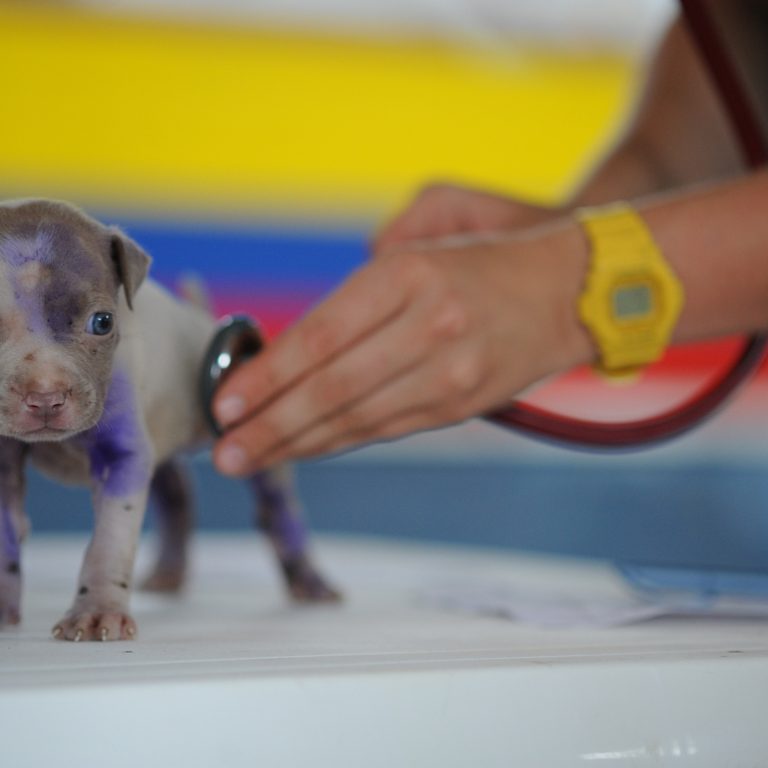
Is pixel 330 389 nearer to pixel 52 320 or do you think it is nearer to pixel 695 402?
pixel 52 320

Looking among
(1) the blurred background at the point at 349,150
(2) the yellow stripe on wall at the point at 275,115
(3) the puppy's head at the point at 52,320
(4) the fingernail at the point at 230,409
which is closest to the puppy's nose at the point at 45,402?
(3) the puppy's head at the point at 52,320

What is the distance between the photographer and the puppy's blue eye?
0.55 meters

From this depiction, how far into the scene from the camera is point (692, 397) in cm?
94

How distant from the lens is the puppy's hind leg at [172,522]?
34.8 inches

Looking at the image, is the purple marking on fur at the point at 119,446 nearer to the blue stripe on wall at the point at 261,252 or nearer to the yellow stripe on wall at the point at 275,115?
the blue stripe on wall at the point at 261,252

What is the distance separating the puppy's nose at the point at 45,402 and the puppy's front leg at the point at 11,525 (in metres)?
0.08

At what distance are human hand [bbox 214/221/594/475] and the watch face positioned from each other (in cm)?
3

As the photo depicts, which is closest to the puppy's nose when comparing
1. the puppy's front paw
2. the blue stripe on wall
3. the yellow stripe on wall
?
the puppy's front paw

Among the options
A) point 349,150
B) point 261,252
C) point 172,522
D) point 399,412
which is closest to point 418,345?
point 399,412

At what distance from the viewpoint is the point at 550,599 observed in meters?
0.80

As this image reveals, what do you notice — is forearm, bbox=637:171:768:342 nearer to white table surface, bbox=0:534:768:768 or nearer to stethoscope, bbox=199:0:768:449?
stethoscope, bbox=199:0:768:449

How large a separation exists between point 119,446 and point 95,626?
0.11 m

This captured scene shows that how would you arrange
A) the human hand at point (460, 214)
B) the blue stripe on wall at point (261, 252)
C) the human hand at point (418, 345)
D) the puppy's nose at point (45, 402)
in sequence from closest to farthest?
the puppy's nose at point (45, 402)
the human hand at point (418, 345)
the human hand at point (460, 214)
the blue stripe on wall at point (261, 252)

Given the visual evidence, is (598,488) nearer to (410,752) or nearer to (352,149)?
(352,149)
